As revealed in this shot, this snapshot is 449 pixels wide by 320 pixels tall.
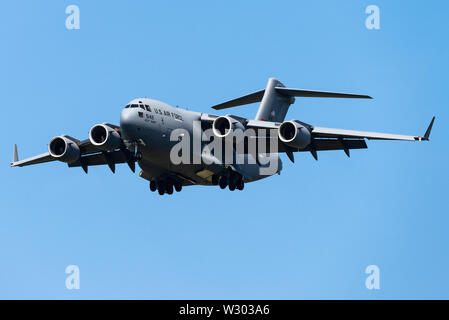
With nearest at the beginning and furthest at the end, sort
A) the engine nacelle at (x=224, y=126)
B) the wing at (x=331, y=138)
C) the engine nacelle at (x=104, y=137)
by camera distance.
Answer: the wing at (x=331, y=138), the engine nacelle at (x=104, y=137), the engine nacelle at (x=224, y=126)

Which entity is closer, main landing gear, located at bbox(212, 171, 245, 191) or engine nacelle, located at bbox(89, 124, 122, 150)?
engine nacelle, located at bbox(89, 124, 122, 150)

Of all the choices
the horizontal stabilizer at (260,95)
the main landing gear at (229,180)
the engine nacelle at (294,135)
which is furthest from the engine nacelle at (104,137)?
the horizontal stabilizer at (260,95)

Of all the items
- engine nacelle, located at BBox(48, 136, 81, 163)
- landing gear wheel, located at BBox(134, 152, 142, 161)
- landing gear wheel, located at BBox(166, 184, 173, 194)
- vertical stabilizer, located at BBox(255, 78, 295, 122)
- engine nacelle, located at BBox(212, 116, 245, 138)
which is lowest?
landing gear wheel, located at BBox(166, 184, 173, 194)

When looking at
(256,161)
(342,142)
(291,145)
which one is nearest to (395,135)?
(342,142)

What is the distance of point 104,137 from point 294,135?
5.64 meters

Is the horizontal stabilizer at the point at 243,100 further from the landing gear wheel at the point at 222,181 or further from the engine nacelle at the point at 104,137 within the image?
the engine nacelle at the point at 104,137

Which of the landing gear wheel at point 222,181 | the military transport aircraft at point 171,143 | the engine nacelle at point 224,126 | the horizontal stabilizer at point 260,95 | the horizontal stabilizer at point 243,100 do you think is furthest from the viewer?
the horizontal stabilizer at point 243,100

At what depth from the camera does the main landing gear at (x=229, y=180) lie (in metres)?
26.6

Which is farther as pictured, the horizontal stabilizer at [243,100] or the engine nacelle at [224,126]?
the horizontal stabilizer at [243,100]

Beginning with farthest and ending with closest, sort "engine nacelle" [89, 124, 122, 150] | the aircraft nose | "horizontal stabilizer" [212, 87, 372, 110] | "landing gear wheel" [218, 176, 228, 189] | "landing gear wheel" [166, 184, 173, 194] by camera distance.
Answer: "horizontal stabilizer" [212, 87, 372, 110], "landing gear wheel" [166, 184, 173, 194], "landing gear wheel" [218, 176, 228, 189], "engine nacelle" [89, 124, 122, 150], the aircraft nose

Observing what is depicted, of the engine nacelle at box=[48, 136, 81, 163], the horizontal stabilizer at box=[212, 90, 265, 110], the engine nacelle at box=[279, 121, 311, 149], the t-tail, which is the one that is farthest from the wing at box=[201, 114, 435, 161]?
the engine nacelle at box=[48, 136, 81, 163]

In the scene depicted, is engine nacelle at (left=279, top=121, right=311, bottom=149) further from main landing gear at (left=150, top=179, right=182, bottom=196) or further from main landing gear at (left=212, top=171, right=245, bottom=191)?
main landing gear at (left=150, top=179, right=182, bottom=196)

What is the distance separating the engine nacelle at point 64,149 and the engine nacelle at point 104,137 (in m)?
1.34

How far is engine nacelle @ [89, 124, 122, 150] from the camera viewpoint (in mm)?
24625
